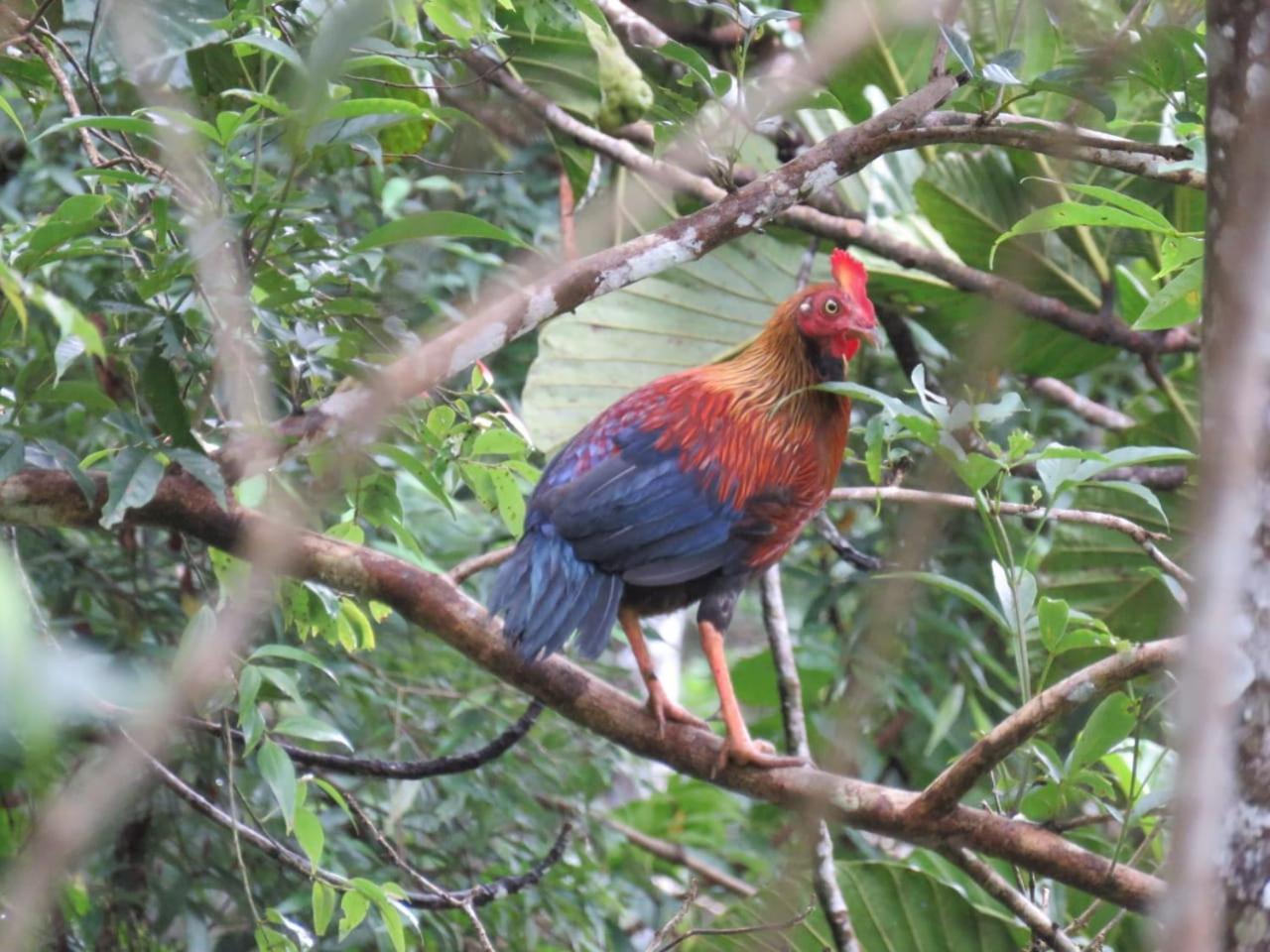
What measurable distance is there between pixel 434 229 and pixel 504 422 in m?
0.81

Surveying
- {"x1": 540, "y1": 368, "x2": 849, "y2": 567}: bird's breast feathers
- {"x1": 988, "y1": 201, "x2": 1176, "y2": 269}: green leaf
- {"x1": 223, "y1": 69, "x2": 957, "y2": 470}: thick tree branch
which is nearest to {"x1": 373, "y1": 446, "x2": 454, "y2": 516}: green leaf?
{"x1": 223, "y1": 69, "x2": 957, "y2": 470}: thick tree branch

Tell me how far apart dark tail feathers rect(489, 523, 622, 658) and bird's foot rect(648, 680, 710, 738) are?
0.52 ft

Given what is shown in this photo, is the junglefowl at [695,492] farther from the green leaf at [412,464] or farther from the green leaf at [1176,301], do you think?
the green leaf at [1176,301]

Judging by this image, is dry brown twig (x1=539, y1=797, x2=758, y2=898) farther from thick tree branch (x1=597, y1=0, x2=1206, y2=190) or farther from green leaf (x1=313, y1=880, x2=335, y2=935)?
thick tree branch (x1=597, y1=0, x2=1206, y2=190)

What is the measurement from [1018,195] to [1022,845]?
2.27 meters

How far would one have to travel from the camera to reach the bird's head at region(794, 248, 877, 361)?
3416 mm

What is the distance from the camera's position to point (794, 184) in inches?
97.5

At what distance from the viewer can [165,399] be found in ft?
7.34

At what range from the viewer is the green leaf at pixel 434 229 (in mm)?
2074

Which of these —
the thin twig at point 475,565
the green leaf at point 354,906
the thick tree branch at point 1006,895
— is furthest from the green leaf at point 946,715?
the green leaf at point 354,906

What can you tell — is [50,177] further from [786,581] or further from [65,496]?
[786,581]

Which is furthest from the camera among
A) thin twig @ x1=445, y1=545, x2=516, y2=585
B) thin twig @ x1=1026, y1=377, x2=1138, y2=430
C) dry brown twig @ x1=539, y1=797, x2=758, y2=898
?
dry brown twig @ x1=539, y1=797, x2=758, y2=898

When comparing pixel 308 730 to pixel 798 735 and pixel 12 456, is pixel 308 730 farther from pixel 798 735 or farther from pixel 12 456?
pixel 798 735

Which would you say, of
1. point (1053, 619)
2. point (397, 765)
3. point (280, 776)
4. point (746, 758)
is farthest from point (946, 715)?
point (280, 776)
